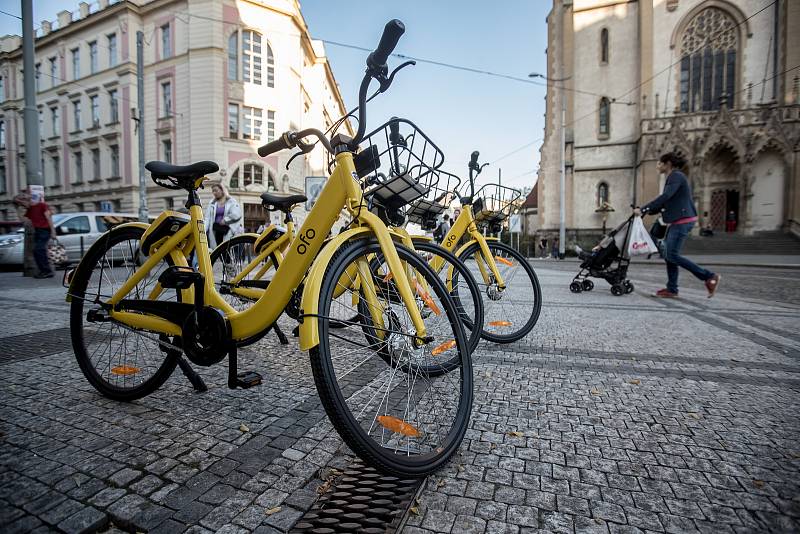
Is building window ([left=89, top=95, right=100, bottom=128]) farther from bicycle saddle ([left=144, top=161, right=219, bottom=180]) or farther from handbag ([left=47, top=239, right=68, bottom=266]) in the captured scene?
bicycle saddle ([left=144, top=161, right=219, bottom=180])

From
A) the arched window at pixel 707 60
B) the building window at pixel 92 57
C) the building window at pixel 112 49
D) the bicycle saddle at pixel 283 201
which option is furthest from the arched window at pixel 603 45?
the building window at pixel 92 57

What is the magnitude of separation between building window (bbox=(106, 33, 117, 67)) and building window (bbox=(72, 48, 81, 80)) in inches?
136

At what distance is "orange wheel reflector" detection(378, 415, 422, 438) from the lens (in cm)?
175

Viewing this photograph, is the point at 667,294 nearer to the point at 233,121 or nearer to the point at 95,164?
the point at 233,121

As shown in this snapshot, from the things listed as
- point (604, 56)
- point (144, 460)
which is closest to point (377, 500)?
point (144, 460)

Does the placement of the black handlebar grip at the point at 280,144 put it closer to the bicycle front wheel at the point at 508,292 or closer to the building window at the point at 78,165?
the bicycle front wheel at the point at 508,292

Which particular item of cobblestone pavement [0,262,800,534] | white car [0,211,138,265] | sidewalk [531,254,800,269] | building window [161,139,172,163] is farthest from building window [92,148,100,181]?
A: sidewalk [531,254,800,269]

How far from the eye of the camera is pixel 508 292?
11.7 feet

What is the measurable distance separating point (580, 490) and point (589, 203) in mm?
31969

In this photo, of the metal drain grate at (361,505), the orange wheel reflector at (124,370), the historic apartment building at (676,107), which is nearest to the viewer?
Result: the metal drain grate at (361,505)

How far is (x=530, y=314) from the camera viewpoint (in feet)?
11.9

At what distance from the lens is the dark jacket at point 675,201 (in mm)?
5957

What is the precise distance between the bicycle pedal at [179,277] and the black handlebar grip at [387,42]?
1.24 meters

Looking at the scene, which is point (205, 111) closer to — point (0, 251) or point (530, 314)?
point (0, 251)
